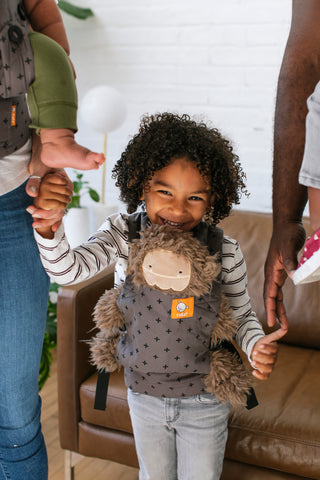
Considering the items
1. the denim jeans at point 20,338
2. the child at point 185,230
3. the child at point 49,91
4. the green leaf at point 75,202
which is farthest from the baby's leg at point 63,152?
the green leaf at point 75,202

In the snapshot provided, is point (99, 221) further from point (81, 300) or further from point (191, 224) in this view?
point (191, 224)

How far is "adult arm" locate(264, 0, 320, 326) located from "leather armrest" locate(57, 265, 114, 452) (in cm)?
86

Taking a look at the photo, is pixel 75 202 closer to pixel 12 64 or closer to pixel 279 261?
pixel 279 261

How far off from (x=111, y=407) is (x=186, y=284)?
83cm

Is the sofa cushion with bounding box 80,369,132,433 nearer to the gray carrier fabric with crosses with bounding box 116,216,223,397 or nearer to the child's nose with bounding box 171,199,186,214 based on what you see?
the gray carrier fabric with crosses with bounding box 116,216,223,397

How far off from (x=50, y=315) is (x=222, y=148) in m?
1.82

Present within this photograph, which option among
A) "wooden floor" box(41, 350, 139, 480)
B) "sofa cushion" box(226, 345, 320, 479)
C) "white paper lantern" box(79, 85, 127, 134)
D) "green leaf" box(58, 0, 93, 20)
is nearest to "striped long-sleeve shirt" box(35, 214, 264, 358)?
"sofa cushion" box(226, 345, 320, 479)

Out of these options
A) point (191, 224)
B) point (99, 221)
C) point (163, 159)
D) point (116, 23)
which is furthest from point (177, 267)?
point (116, 23)

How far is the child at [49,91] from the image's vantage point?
79 centimetres

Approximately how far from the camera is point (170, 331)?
1100 millimetres

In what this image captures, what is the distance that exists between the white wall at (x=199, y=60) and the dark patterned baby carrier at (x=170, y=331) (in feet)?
5.35

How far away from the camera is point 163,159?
1.07m

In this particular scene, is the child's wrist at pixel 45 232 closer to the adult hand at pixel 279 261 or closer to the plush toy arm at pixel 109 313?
the plush toy arm at pixel 109 313

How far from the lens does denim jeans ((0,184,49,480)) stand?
943 mm
